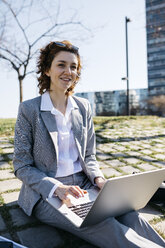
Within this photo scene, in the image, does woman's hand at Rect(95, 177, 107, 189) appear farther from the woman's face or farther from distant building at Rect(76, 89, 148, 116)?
distant building at Rect(76, 89, 148, 116)

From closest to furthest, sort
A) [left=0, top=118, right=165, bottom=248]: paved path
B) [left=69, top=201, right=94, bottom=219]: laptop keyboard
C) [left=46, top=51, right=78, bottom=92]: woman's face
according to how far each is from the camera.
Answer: [left=69, top=201, right=94, bottom=219]: laptop keyboard
[left=0, top=118, right=165, bottom=248]: paved path
[left=46, top=51, right=78, bottom=92]: woman's face

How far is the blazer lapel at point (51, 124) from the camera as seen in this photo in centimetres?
197

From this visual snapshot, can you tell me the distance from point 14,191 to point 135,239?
183cm

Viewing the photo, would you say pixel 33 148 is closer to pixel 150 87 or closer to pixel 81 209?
pixel 81 209

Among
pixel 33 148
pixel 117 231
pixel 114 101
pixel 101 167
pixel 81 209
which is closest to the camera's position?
pixel 117 231

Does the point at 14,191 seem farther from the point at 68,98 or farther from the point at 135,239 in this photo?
the point at 135,239

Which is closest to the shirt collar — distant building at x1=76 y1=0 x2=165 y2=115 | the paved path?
the paved path

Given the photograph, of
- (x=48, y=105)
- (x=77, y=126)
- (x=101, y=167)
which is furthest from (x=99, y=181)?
(x=101, y=167)

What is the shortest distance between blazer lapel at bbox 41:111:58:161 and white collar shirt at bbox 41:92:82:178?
0.04 meters

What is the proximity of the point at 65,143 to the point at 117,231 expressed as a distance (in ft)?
2.92

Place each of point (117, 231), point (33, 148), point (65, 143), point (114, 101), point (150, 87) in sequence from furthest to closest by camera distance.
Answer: point (150, 87)
point (114, 101)
point (65, 143)
point (33, 148)
point (117, 231)

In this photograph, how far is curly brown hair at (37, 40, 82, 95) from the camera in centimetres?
209

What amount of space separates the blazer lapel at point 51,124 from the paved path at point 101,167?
28.1 inches

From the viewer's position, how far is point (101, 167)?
12.5ft
